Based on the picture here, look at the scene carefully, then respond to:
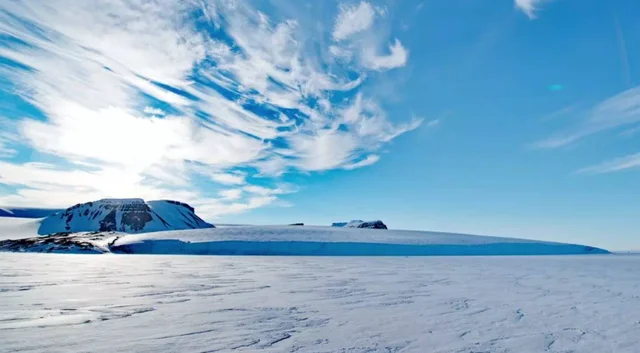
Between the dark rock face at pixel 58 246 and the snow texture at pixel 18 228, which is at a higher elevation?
the snow texture at pixel 18 228

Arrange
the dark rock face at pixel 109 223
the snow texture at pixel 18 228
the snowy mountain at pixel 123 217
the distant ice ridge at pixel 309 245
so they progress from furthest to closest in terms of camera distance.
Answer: the dark rock face at pixel 109 223
the snowy mountain at pixel 123 217
the snow texture at pixel 18 228
the distant ice ridge at pixel 309 245

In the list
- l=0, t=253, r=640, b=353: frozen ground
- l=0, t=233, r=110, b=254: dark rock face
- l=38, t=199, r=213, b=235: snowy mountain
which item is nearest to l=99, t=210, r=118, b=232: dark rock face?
l=38, t=199, r=213, b=235: snowy mountain

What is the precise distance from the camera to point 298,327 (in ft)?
13.6

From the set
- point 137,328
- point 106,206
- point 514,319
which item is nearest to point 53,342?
point 137,328

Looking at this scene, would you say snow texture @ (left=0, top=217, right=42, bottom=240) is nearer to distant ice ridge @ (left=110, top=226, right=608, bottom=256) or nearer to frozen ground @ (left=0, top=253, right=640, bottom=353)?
distant ice ridge @ (left=110, top=226, right=608, bottom=256)

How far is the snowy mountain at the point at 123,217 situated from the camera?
451ft

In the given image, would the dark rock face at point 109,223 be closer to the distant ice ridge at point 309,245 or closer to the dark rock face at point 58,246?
the dark rock face at point 58,246

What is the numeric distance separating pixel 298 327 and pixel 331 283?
4.54 meters

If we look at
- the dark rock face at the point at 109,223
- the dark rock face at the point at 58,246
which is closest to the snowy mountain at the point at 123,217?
the dark rock face at the point at 109,223

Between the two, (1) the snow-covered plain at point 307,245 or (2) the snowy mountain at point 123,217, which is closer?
(1) the snow-covered plain at point 307,245

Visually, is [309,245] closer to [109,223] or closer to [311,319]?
[311,319]

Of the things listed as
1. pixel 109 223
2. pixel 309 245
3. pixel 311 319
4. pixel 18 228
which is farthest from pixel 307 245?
pixel 109 223

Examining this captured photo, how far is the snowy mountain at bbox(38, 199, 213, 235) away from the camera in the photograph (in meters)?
137

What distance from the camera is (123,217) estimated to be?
147 m
